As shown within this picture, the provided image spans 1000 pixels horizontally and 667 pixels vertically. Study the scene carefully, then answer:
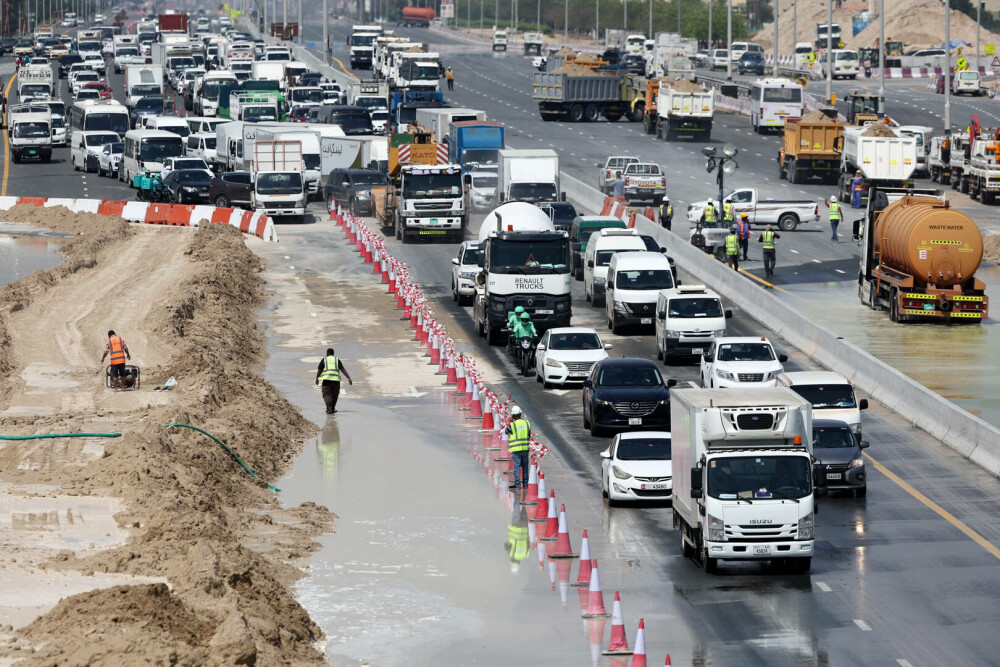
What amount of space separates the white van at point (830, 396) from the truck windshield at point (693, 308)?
291 inches

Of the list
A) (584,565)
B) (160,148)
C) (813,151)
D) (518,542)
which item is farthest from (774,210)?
(584,565)

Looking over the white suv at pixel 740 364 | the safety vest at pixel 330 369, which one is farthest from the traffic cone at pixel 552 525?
the white suv at pixel 740 364

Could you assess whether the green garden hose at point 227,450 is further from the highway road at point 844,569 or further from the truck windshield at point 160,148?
the truck windshield at point 160,148

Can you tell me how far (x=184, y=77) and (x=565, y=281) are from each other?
7748 centimetres

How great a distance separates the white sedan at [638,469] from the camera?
25.9m

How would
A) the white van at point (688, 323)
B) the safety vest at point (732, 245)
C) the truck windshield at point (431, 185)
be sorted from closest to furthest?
the white van at point (688, 323) → the safety vest at point (732, 245) → the truck windshield at point (431, 185)

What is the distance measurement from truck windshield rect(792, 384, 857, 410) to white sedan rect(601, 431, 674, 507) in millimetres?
4491

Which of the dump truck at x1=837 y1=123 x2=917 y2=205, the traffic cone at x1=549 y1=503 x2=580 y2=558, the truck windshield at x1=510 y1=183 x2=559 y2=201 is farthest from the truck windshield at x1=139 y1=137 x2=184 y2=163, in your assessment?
the traffic cone at x1=549 y1=503 x2=580 y2=558

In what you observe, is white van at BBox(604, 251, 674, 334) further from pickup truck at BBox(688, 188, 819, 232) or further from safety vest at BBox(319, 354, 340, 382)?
pickup truck at BBox(688, 188, 819, 232)

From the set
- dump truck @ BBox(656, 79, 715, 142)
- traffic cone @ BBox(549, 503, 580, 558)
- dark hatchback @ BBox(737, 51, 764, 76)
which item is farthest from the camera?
dark hatchback @ BBox(737, 51, 764, 76)

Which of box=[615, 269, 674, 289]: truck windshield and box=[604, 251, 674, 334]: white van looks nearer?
box=[604, 251, 674, 334]: white van

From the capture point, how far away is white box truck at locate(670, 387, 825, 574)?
21.8 m

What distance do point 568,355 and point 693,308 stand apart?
4113 millimetres

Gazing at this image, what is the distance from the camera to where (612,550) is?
76.7 feet
